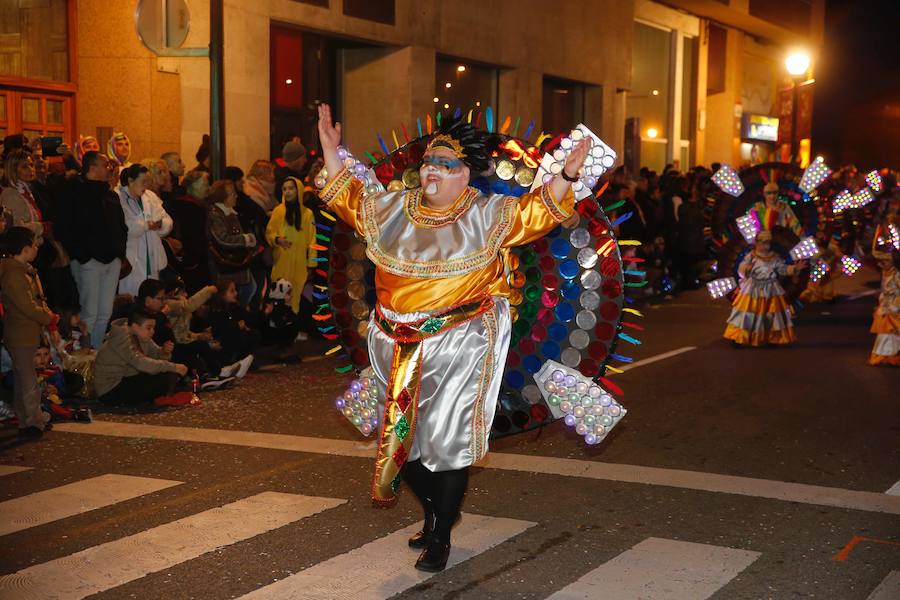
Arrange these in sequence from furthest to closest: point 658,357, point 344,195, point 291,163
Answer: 1. point 291,163
2. point 658,357
3. point 344,195

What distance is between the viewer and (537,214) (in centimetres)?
550

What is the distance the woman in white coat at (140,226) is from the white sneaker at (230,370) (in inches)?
54.5

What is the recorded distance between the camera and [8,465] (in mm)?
7527

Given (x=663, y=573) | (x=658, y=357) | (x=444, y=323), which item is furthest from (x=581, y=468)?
(x=658, y=357)

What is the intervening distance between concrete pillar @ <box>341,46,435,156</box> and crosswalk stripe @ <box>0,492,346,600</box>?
14.5m

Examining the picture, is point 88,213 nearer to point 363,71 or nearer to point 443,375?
point 443,375

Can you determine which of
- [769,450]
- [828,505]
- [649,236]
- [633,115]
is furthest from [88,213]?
[633,115]

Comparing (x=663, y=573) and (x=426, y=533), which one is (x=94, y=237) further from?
(x=663, y=573)

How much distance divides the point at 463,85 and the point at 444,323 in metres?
18.5

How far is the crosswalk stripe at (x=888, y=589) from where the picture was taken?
515 centimetres

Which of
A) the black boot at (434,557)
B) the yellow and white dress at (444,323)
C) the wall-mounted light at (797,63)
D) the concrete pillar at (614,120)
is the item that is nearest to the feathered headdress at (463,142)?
the yellow and white dress at (444,323)

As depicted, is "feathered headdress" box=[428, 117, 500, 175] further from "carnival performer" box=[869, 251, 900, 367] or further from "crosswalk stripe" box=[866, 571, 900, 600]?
"carnival performer" box=[869, 251, 900, 367]

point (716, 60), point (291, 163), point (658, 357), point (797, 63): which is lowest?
point (658, 357)

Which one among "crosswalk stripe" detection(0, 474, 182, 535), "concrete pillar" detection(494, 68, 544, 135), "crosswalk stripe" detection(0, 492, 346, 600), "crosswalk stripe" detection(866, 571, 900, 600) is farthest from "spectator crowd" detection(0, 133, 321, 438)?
"concrete pillar" detection(494, 68, 544, 135)
